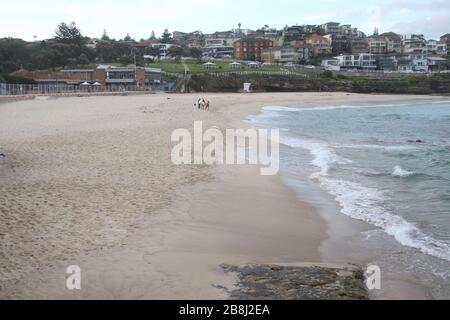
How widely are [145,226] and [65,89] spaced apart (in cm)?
6222

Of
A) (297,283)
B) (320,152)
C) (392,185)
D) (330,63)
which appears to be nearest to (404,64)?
(330,63)

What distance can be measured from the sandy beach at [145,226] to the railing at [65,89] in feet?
153

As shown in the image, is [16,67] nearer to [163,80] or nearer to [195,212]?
[163,80]

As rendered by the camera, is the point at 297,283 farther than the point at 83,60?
No

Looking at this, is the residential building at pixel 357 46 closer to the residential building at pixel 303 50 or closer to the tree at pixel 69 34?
the residential building at pixel 303 50

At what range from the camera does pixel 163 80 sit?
267 ft

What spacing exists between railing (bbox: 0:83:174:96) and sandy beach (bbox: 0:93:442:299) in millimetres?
46740

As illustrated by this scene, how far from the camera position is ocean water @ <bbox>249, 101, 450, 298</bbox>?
7.36m

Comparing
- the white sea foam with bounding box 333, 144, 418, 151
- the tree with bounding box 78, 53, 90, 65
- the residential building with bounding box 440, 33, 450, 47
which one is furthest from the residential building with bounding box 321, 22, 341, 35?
the white sea foam with bounding box 333, 144, 418, 151

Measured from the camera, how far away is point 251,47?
5325 inches

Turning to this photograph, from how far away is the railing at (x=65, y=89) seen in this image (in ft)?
187

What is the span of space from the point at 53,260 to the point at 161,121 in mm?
19474

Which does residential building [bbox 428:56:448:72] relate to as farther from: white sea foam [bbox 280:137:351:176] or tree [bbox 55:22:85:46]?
white sea foam [bbox 280:137:351:176]

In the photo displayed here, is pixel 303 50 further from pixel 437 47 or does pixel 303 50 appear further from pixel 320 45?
pixel 437 47
